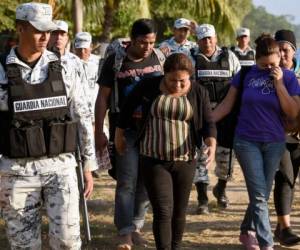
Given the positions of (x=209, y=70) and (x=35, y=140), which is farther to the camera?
(x=209, y=70)

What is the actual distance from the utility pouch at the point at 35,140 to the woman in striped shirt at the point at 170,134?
3.70 feet

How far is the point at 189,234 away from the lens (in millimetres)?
6891

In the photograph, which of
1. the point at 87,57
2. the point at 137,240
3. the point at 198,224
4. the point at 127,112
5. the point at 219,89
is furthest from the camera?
the point at 87,57

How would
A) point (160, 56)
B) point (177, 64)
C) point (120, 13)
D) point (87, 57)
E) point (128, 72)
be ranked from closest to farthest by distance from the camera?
point (177, 64) < point (128, 72) < point (160, 56) < point (87, 57) < point (120, 13)

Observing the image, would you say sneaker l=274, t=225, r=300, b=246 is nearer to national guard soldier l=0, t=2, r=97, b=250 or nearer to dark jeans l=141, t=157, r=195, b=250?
dark jeans l=141, t=157, r=195, b=250

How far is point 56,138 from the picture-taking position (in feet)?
14.3

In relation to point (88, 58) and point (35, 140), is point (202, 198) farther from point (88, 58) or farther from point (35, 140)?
point (35, 140)

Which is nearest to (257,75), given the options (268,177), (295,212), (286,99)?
(286,99)

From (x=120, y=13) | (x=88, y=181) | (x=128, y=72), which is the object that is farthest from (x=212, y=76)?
(x=120, y=13)

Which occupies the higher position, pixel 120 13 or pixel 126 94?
pixel 120 13

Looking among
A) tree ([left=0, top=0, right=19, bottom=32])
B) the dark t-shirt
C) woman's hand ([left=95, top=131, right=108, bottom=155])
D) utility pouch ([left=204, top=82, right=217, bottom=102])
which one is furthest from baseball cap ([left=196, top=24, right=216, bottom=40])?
tree ([left=0, top=0, right=19, bottom=32])

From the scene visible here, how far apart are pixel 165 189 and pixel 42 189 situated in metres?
1.06

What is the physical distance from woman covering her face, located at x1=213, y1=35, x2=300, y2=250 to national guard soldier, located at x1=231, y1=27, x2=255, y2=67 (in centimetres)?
446

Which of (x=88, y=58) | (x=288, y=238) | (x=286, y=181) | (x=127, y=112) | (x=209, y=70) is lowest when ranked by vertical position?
(x=288, y=238)
